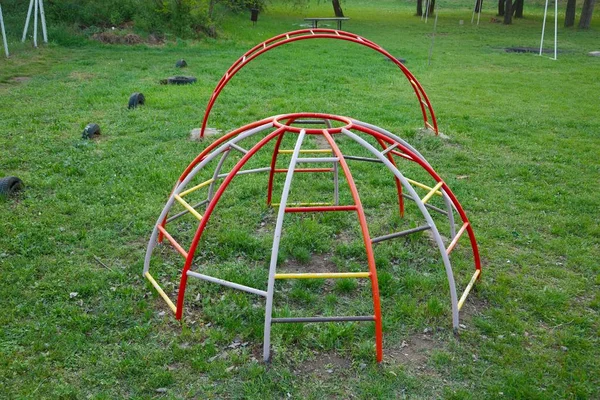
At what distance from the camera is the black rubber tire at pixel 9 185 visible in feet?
16.8

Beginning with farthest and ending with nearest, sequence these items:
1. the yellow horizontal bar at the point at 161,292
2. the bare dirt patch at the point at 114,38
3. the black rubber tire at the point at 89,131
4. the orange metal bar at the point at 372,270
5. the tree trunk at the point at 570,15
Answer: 1. the tree trunk at the point at 570,15
2. the bare dirt patch at the point at 114,38
3. the black rubber tire at the point at 89,131
4. the yellow horizontal bar at the point at 161,292
5. the orange metal bar at the point at 372,270

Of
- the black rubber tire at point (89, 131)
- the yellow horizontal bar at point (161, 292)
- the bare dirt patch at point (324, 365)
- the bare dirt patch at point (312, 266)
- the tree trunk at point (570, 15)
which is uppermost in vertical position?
the tree trunk at point (570, 15)

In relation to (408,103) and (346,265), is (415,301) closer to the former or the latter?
(346,265)

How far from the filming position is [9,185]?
516 centimetres

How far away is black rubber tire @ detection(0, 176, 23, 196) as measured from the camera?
5.11 meters

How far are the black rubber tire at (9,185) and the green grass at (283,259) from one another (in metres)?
0.10

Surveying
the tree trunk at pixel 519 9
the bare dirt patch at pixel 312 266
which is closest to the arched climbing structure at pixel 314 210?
the bare dirt patch at pixel 312 266

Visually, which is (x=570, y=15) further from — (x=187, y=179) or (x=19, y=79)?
(x=187, y=179)

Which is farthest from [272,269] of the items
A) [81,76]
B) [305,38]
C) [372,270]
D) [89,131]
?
[81,76]

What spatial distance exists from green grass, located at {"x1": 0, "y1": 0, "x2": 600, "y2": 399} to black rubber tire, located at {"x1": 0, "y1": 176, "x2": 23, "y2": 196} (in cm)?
10

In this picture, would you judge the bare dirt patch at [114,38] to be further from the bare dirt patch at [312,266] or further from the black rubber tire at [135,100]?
the bare dirt patch at [312,266]

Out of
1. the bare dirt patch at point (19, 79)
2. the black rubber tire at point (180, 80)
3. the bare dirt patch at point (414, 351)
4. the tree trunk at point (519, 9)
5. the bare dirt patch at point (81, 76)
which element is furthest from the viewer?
the tree trunk at point (519, 9)

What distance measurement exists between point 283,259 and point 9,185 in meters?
2.80

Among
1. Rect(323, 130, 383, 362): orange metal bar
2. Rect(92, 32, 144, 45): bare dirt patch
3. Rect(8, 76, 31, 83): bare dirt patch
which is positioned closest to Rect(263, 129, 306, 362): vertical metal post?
Rect(323, 130, 383, 362): orange metal bar
